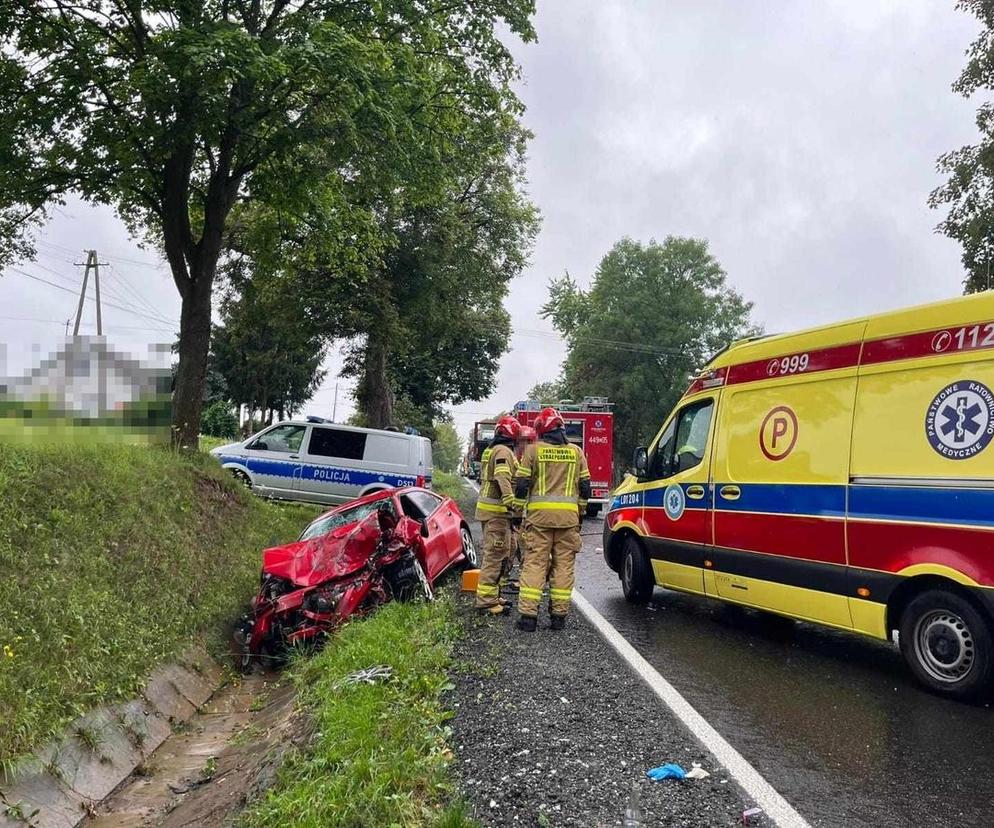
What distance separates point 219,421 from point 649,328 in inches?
940

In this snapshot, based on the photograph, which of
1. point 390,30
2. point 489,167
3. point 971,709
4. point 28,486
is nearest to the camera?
point 971,709

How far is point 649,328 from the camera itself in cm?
4069

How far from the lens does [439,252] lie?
20922mm

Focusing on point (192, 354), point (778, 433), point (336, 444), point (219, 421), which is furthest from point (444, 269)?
point (219, 421)

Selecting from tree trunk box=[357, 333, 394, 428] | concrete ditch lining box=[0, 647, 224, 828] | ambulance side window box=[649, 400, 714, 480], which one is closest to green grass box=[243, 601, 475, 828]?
concrete ditch lining box=[0, 647, 224, 828]

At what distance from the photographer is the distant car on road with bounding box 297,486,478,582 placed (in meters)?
7.89

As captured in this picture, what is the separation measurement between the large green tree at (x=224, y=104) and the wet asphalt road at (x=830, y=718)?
705 cm

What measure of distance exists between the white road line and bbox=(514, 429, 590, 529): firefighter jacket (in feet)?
3.38

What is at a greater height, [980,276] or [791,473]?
[980,276]

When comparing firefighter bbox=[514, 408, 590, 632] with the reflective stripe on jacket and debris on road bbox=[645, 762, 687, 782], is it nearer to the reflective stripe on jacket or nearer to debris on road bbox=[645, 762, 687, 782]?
the reflective stripe on jacket

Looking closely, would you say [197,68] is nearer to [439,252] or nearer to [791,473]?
[791,473]

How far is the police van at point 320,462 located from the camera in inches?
566

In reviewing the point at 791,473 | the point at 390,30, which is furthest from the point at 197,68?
the point at 791,473

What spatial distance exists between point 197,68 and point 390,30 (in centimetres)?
400
